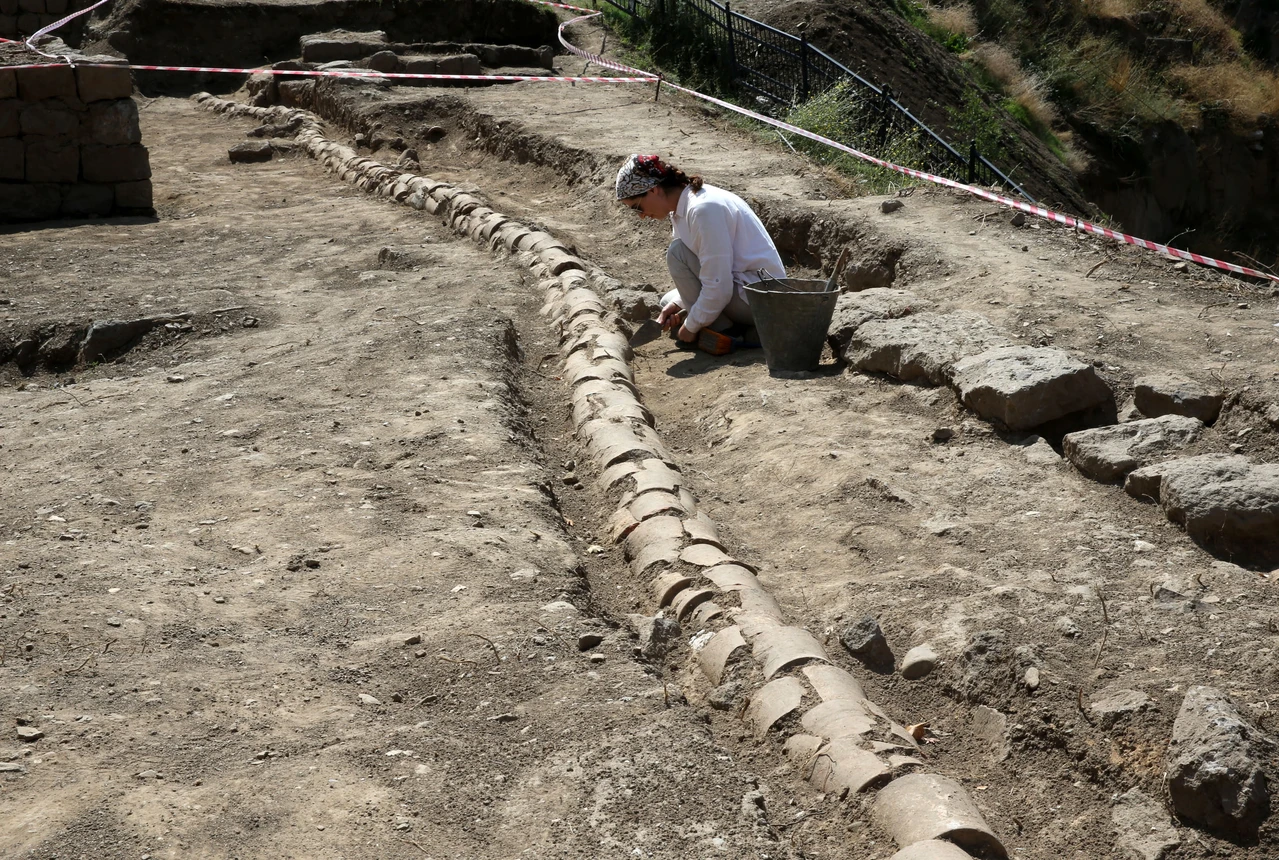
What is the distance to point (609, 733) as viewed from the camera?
2.71 metres

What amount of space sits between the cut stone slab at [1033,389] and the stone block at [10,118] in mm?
7091

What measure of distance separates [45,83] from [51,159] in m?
0.52

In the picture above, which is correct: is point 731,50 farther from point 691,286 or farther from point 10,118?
point 691,286

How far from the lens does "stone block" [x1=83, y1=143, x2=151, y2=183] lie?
844 cm

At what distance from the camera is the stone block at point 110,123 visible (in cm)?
836

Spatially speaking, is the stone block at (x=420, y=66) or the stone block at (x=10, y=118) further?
the stone block at (x=420, y=66)

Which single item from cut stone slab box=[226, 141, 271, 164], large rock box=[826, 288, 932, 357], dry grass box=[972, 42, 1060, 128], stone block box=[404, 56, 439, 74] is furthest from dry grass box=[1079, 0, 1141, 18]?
large rock box=[826, 288, 932, 357]

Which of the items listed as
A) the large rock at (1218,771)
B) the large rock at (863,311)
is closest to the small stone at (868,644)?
the large rock at (1218,771)

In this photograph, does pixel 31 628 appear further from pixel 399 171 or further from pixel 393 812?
pixel 399 171

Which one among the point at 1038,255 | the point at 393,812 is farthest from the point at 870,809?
the point at 1038,255

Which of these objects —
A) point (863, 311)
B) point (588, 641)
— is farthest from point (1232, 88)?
point (588, 641)

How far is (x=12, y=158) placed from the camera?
27.1 ft

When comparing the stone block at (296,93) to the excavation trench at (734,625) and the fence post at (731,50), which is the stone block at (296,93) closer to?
the fence post at (731,50)

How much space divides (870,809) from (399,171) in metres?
7.68
